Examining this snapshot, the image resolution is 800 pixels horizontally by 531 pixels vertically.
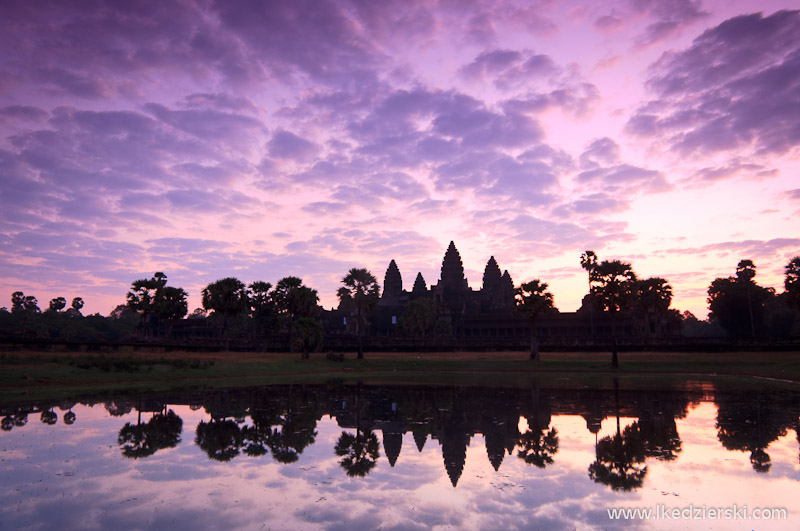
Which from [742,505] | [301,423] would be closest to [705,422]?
[742,505]

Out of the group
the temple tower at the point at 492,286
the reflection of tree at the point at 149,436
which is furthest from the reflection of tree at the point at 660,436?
the temple tower at the point at 492,286

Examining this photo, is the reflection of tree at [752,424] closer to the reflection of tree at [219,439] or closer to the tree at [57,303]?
the reflection of tree at [219,439]

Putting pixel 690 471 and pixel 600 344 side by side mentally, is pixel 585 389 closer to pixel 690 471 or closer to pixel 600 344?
pixel 690 471

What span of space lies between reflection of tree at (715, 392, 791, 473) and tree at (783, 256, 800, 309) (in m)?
35.3

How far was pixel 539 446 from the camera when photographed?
1612 cm

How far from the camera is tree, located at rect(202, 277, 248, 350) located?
70625 mm

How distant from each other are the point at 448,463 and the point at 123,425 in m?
13.0

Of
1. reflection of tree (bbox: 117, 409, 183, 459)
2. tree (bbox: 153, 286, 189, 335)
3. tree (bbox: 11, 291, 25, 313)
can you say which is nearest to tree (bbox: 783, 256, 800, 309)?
reflection of tree (bbox: 117, 409, 183, 459)

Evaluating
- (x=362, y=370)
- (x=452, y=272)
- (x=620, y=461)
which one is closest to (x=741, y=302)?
(x=452, y=272)

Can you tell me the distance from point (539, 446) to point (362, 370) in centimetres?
4024

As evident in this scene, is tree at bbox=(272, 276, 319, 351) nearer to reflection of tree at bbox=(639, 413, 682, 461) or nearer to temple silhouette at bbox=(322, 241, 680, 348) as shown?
temple silhouette at bbox=(322, 241, 680, 348)

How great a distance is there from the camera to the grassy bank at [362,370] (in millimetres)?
33312

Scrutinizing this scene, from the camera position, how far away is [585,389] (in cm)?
3494

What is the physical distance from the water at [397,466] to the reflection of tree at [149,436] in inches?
2.8
